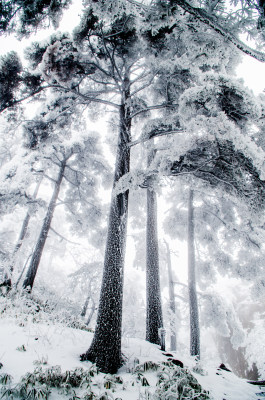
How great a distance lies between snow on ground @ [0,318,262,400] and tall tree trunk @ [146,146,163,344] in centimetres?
91

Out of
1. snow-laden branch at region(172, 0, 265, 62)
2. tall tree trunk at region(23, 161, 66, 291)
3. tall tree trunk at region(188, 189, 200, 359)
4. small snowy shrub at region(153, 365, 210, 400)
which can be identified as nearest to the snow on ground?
small snowy shrub at region(153, 365, 210, 400)

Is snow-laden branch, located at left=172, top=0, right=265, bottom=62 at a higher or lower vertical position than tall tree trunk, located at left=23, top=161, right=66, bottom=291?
higher

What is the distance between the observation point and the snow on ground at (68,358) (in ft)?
9.46

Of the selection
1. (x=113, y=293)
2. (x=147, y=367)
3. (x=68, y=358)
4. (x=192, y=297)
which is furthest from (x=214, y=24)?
(x=192, y=297)

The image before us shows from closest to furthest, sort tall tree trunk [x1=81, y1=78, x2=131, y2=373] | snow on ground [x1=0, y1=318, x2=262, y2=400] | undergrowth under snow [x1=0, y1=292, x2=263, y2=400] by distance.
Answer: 1. undergrowth under snow [x1=0, y1=292, x2=263, y2=400]
2. snow on ground [x1=0, y1=318, x2=262, y2=400]
3. tall tree trunk [x1=81, y1=78, x2=131, y2=373]

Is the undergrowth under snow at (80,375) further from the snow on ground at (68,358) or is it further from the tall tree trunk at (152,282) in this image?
the tall tree trunk at (152,282)

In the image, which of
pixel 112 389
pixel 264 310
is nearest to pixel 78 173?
pixel 112 389

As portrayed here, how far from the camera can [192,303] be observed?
28.4 ft

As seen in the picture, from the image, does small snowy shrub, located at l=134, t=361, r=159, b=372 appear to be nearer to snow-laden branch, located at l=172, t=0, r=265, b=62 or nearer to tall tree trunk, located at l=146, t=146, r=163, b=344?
tall tree trunk, located at l=146, t=146, r=163, b=344

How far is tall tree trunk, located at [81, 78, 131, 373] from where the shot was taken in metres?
3.77

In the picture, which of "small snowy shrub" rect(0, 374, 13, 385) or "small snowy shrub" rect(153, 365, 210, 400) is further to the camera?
"small snowy shrub" rect(153, 365, 210, 400)

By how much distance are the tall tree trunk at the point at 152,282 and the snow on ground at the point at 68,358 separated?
0.91 metres

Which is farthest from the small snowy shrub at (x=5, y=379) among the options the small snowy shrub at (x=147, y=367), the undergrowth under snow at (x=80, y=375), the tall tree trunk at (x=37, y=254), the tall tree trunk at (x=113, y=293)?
the tall tree trunk at (x=37, y=254)

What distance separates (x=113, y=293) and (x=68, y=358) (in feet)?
4.47
